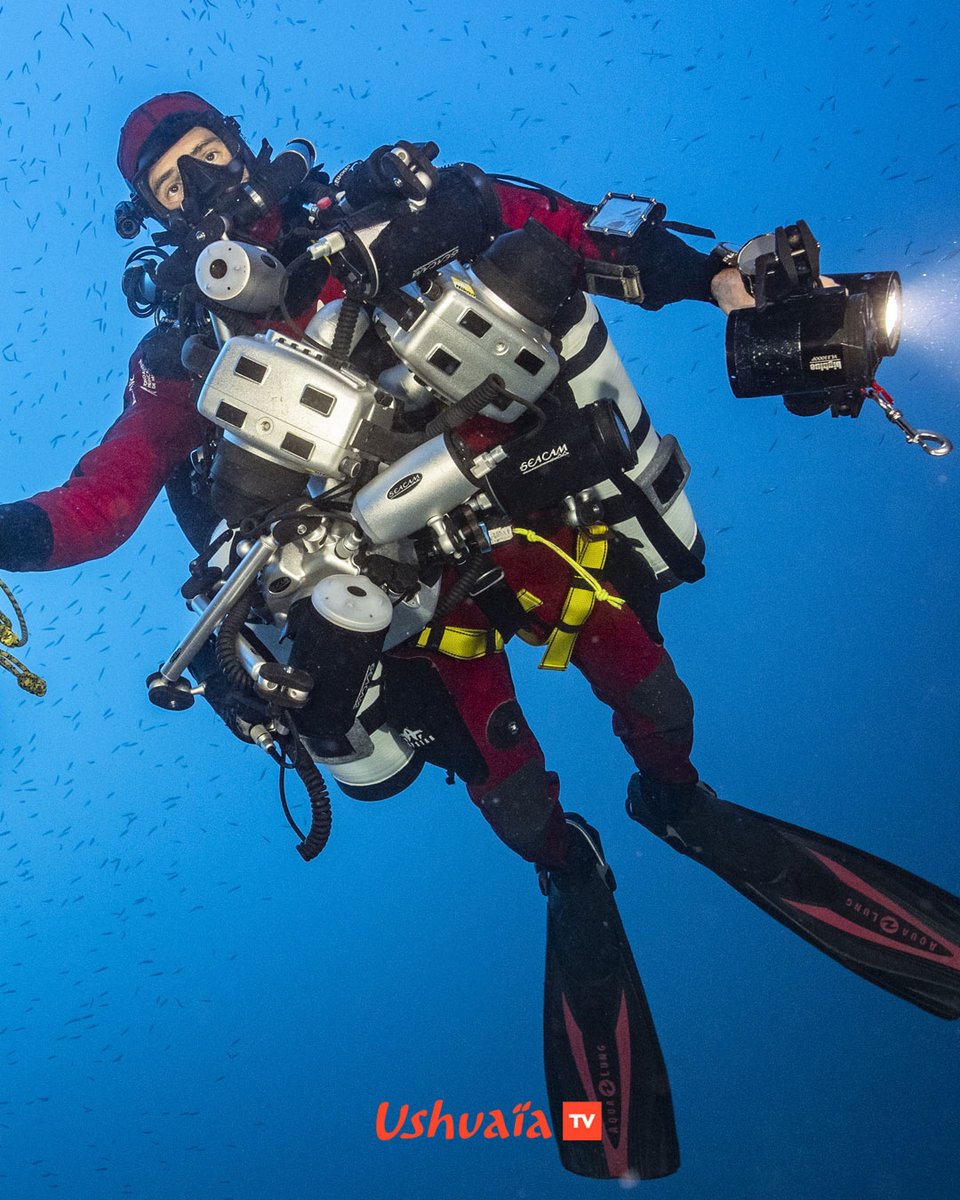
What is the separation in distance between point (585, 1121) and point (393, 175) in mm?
→ 4218

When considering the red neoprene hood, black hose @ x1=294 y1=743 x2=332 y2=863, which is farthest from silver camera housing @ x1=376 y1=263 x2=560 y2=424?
the red neoprene hood

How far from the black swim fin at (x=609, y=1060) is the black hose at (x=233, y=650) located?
2.21 m

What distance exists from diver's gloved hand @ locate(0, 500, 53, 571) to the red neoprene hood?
5.59 ft

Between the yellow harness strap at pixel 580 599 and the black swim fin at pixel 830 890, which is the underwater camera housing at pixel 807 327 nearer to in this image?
the yellow harness strap at pixel 580 599

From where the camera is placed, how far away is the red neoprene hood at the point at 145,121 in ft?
12.4

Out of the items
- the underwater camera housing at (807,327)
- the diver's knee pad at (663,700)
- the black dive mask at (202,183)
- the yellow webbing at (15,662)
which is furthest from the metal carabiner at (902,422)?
the yellow webbing at (15,662)

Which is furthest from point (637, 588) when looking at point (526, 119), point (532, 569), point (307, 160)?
point (526, 119)

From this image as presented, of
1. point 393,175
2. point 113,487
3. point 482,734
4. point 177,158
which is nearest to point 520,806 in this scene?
point 482,734

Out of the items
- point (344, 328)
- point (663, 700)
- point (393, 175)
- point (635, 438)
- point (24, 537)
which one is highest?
point (393, 175)

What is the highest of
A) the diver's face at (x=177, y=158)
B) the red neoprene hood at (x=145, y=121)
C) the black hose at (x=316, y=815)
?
the red neoprene hood at (x=145, y=121)

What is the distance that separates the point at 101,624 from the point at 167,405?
24.3ft

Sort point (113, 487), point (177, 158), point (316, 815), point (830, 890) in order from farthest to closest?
1. point (830, 890)
2. point (177, 158)
3. point (113, 487)
4. point (316, 815)

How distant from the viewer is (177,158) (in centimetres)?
363

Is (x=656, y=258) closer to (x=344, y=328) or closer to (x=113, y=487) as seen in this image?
(x=344, y=328)
